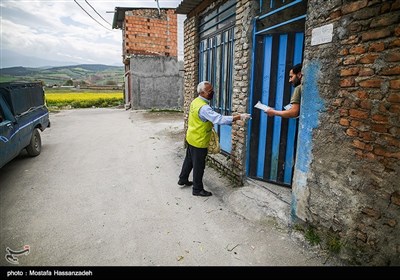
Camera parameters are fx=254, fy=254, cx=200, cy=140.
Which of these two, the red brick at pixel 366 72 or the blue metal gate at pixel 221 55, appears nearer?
the red brick at pixel 366 72

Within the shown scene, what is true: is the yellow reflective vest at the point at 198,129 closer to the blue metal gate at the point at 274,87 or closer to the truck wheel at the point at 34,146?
the blue metal gate at the point at 274,87

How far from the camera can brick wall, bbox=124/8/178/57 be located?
18.3m

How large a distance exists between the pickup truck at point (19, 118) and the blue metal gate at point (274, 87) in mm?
4605

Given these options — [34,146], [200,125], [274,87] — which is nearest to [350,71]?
[274,87]

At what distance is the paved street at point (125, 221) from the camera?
281 cm

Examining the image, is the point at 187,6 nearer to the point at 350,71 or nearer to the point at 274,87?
the point at 274,87

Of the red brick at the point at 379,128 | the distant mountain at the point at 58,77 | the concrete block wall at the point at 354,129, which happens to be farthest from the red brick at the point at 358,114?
the distant mountain at the point at 58,77

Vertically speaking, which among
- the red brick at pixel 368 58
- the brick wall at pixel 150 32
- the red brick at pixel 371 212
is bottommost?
the red brick at pixel 371 212

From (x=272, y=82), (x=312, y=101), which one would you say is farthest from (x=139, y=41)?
(x=312, y=101)

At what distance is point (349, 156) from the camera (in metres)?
2.50

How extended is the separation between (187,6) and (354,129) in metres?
4.78

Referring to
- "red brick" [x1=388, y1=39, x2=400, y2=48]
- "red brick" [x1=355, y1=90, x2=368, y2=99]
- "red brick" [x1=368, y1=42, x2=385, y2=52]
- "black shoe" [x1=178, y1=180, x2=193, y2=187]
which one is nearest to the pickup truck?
"black shoe" [x1=178, y1=180, x2=193, y2=187]

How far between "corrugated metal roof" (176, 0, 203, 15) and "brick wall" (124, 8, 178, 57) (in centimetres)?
1340
